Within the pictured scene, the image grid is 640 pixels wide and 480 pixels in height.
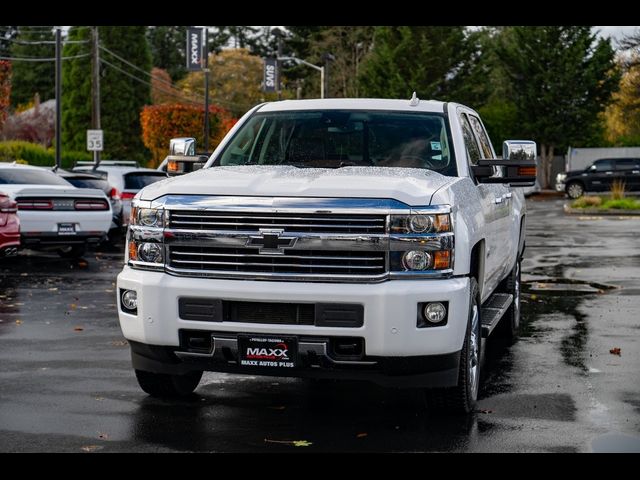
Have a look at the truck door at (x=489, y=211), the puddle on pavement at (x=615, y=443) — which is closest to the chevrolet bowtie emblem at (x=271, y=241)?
the truck door at (x=489, y=211)

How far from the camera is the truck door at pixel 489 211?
820cm

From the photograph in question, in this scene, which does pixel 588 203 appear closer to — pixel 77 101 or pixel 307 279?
pixel 307 279

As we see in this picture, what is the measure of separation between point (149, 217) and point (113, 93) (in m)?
66.4

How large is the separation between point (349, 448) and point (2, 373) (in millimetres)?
3408

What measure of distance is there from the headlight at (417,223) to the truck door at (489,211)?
1.51 metres

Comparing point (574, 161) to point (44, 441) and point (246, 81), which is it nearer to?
point (246, 81)

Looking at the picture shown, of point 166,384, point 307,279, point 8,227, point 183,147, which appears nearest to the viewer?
point 307,279

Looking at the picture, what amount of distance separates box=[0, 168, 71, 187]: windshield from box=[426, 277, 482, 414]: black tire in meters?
12.5

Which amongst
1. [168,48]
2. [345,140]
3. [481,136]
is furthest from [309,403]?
[168,48]

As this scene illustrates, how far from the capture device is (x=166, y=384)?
7.52 m

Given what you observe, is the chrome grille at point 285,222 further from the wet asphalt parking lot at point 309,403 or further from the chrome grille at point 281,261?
the wet asphalt parking lot at point 309,403

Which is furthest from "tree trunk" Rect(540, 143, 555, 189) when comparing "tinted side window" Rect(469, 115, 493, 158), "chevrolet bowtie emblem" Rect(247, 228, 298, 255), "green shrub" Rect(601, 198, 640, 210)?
"chevrolet bowtie emblem" Rect(247, 228, 298, 255)

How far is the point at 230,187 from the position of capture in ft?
22.1
